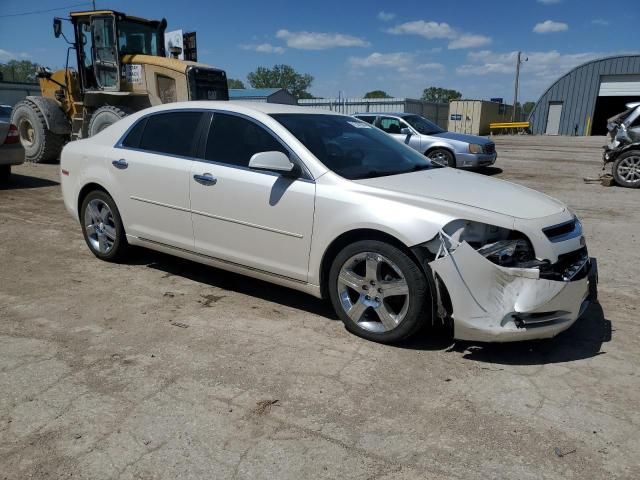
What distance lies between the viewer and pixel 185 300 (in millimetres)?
4285

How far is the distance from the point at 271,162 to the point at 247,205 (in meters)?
0.45

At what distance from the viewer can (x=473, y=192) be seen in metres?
3.59

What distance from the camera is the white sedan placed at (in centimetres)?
313

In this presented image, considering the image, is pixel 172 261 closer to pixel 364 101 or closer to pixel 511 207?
pixel 511 207

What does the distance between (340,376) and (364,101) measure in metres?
34.9

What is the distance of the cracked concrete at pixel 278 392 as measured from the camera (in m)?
2.37

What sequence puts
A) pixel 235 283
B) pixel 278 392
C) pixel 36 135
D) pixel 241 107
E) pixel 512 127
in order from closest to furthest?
pixel 278 392 < pixel 241 107 < pixel 235 283 < pixel 36 135 < pixel 512 127

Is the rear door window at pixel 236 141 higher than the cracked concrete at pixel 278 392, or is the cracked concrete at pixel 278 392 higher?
the rear door window at pixel 236 141

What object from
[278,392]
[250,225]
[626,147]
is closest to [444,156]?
[626,147]

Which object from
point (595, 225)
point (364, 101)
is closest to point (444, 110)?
point (364, 101)

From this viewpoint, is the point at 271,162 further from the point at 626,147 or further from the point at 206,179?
the point at 626,147

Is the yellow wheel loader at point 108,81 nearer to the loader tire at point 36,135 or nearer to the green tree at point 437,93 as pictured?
the loader tire at point 36,135

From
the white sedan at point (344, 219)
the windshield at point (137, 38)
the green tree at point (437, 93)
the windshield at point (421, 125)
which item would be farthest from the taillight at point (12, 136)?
the green tree at point (437, 93)

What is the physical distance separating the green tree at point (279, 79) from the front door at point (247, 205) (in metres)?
97.9
